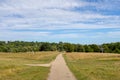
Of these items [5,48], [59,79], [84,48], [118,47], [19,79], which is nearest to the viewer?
[59,79]

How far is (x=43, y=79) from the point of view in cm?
1945

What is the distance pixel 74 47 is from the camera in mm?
161250

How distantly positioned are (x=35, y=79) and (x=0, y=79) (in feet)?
10.2

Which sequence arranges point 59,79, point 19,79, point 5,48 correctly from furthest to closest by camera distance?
point 5,48 → point 19,79 → point 59,79

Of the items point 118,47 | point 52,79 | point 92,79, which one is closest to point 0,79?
point 52,79

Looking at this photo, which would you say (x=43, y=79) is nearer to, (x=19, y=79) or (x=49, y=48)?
(x=19, y=79)

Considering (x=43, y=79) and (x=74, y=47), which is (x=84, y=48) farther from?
(x=43, y=79)

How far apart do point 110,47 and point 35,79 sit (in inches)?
5522

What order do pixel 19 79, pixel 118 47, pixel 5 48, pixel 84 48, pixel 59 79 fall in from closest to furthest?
pixel 59 79 → pixel 19 79 → pixel 118 47 → pixel 84 48 → pixel 5 48

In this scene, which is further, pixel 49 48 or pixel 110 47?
pixel 49 48

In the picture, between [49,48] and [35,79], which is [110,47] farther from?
[35,79]

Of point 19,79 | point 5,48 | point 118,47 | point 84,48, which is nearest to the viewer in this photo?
point 19,79

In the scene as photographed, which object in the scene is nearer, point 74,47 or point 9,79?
point 9,79

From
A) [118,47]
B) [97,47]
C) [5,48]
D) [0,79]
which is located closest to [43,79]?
[0,79]
